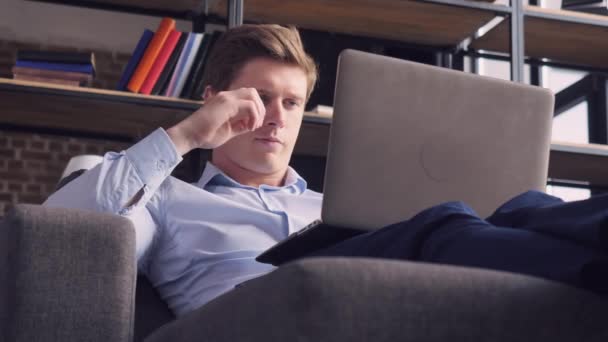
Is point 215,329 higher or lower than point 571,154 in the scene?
higher

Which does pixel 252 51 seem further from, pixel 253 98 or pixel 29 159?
pixel 29 159

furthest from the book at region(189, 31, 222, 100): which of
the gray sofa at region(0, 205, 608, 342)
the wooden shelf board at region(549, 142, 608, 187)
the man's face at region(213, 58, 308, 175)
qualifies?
the gray sofa at region(0, 205, 608, 342)

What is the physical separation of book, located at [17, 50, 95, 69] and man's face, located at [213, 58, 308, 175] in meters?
1.08

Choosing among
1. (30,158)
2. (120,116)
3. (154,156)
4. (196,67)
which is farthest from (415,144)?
(30,158)

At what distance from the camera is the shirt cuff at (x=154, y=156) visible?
1567mm

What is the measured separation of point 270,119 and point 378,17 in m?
1.46

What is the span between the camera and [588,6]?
11.2ft

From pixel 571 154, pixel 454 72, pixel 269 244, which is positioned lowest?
pixel 571 154

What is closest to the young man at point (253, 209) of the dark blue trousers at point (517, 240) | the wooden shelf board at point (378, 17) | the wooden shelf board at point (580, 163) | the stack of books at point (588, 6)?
the dark blue trousers at point (517, 240)

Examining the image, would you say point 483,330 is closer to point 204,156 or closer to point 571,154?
point 204,156

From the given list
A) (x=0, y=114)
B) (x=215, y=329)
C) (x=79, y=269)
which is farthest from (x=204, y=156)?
(x=215, y=329)

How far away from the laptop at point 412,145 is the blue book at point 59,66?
174 centimetres

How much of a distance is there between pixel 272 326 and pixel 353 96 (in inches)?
28.4

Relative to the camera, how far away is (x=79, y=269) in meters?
1.10
